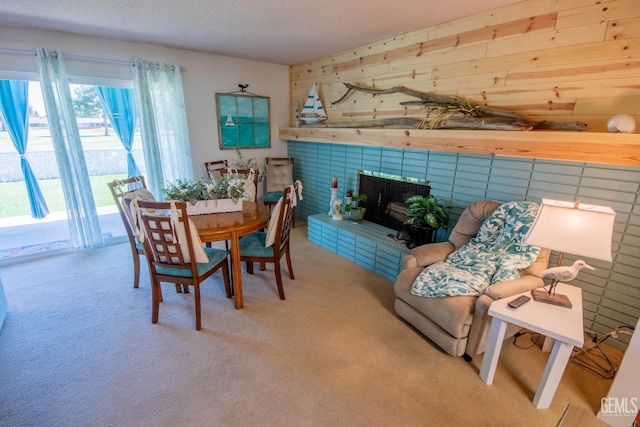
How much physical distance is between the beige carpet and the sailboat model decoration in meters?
2.46

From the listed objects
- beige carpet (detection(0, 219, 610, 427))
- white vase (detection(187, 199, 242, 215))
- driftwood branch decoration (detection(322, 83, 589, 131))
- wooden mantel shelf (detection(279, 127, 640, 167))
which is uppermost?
driftwood branch decoration (detection(322, 83, 589, 131))

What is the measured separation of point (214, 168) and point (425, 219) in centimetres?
295

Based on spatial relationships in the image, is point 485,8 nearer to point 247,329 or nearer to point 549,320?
point 549,320

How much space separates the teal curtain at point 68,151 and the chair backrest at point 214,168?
51.6 inches

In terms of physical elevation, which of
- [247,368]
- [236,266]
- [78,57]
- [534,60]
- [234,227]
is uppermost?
[78,57]

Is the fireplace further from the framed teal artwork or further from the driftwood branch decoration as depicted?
the framed teal artwork

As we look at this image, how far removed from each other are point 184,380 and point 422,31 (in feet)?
11.2

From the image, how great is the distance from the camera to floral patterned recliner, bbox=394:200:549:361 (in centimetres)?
180

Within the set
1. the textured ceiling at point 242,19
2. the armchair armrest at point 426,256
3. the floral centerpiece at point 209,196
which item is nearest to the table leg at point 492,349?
the armchair armrest at point 426,256

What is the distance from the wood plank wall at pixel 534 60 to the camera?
1.81 metres

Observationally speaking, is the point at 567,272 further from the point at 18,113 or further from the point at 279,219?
the point at 18,113

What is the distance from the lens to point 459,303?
1.83 m

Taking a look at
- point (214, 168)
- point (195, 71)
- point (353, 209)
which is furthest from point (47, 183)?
point (353, 209)

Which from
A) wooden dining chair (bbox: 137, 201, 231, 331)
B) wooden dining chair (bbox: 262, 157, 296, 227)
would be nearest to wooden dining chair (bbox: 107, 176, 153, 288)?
wooden dining chair (bbox: 137, 201, 231, 331)
